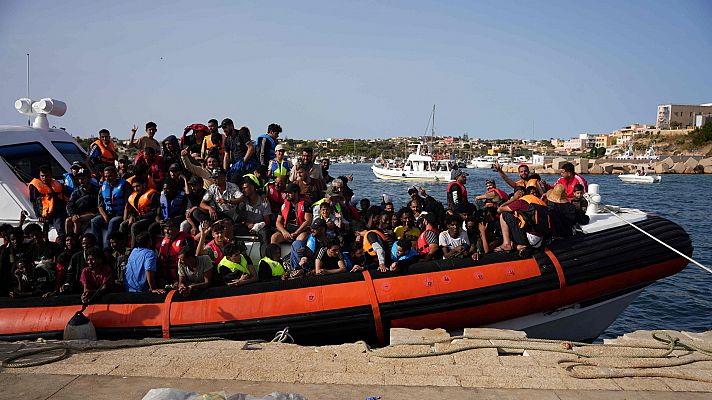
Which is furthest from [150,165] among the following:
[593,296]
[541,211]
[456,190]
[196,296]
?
[593,296]

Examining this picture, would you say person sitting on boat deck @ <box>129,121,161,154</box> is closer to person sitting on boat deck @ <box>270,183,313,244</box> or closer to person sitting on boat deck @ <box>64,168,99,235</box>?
person sitting on boat deck @ <box>64,168,99,235</box>

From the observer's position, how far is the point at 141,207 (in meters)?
6.86

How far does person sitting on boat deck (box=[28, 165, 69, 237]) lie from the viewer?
721 centimetres

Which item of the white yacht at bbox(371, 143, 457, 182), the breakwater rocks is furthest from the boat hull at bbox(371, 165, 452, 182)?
the breakwater rocks

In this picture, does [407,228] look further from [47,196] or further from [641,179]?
[641,179]

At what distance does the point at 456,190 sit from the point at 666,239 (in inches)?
111

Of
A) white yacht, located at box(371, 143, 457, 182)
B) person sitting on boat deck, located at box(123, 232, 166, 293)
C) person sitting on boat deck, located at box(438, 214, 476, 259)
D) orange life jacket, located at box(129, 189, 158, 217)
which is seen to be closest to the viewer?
person sitting on boat deck, located at box(123, 232, 166, 293)

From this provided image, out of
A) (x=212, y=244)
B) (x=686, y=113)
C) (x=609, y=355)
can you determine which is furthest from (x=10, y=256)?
(x=686, y=113)

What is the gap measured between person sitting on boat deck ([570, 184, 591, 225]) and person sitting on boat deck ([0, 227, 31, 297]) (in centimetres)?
671

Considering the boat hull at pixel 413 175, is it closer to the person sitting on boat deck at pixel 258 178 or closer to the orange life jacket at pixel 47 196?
the person sitting on boat deck at pixel 258 178

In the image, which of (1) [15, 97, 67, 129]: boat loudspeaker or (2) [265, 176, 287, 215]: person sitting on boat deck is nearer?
(2) [265, 176, 287, 215]: person sitting on boat deck

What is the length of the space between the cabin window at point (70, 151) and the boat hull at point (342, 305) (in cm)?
329

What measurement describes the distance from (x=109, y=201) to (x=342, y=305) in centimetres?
328

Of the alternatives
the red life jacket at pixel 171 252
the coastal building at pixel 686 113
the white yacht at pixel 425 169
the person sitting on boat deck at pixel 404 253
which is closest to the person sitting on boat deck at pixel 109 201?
the red life jacket at pixel 171 252
